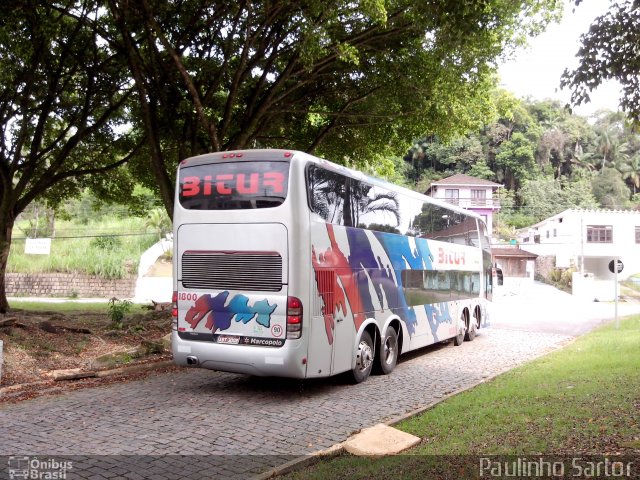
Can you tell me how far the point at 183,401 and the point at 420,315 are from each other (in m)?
6.15

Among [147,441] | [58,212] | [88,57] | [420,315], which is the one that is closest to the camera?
[147,441]

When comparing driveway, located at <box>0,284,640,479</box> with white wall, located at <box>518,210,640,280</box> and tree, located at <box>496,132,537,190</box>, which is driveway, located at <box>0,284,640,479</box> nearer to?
white wall, located at <box>518,210,640,280</box>

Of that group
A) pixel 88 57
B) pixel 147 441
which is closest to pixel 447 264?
pixel 147 441

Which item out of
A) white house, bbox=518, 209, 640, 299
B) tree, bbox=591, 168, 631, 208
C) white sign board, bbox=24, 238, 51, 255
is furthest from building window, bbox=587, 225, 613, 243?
white sign board, bbox=24, 238, 51, 255

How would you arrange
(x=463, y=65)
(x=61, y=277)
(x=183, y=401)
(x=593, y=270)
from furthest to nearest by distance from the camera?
(x=593, y=270)
(x=61, y=277)
(x=463, y=65)
(x=183, y=401)

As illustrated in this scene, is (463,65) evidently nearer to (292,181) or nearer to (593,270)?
(292,181)

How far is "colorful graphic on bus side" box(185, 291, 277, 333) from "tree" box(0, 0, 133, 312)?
8861mm

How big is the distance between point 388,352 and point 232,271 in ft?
13.4

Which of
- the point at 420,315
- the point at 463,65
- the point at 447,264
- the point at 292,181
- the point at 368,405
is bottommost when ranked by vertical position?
the point at 368,405

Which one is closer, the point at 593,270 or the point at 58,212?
the point at 58,212

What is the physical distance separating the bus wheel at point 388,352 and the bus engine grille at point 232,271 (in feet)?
11.0

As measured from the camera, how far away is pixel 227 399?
880 cm

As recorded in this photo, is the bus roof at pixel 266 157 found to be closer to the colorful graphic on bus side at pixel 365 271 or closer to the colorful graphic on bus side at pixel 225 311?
the colorful graphic on bus side at pixel 365 271

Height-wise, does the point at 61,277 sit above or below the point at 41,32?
below
